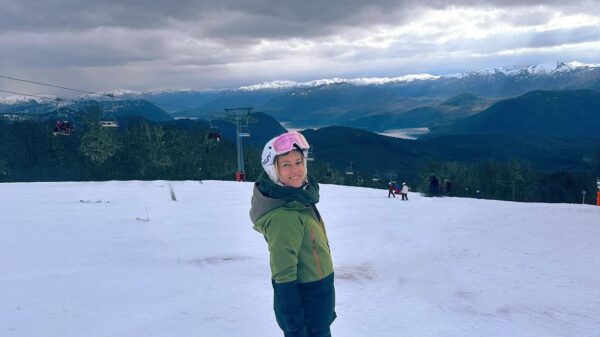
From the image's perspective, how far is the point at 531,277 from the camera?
27.2ft

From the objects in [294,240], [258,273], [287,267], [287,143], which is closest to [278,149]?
[287,143]

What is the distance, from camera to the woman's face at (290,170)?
3789 millimetres

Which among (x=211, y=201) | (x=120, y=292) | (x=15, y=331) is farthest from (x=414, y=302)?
(x=211, y=201)

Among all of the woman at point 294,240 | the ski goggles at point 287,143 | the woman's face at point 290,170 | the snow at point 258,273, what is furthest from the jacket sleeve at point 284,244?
the snow at point 258,273

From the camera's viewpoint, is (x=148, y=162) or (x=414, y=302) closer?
(x=414, y=302)

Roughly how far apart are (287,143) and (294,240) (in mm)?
771

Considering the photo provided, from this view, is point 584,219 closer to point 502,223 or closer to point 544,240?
point 502,223

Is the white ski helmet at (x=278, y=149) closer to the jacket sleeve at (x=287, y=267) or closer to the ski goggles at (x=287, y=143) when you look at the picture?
the ski goggles at (x=287, y=143)

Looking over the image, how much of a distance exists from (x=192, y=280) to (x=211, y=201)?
33.9ft

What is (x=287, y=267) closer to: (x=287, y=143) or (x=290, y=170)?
(x=290, y=170)

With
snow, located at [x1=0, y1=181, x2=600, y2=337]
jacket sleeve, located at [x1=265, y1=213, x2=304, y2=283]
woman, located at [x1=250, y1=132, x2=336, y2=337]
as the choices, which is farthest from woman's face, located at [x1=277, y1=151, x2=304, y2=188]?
snow, located at [x1=0, y1=181, x2=600, y2=337]

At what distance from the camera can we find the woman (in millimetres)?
3545

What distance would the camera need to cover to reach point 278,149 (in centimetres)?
378

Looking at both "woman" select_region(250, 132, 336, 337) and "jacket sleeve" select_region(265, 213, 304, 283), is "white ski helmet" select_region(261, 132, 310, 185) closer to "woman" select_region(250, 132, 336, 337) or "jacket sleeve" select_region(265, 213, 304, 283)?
"woman" select_region(250, 132, 336, 337)
